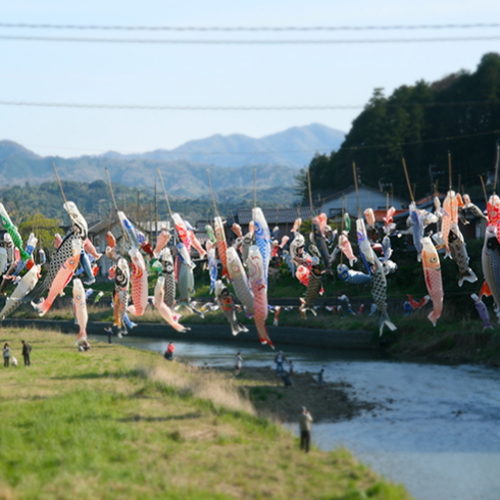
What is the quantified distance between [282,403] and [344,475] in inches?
432

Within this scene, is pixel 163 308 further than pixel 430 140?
No

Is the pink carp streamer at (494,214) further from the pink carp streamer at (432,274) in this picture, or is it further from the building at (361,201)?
the building at (361,201)

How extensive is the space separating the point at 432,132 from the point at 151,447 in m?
61.5

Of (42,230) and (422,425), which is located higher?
(42,230)

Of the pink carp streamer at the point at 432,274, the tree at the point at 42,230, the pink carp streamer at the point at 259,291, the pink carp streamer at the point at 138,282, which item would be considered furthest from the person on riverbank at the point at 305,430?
the tree at the point at 42,230

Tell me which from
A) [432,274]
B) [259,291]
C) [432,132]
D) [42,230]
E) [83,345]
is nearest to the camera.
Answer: [259,291]

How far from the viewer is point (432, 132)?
80.6m

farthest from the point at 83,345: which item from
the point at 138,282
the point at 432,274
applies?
the point at 432,274

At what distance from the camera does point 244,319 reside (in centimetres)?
5669

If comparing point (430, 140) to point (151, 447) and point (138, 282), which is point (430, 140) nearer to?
point (138, 282)

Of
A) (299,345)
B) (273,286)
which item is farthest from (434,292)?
(273,286)

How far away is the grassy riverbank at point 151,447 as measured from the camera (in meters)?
20.6

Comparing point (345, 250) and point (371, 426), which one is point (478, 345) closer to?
point (345, 250)

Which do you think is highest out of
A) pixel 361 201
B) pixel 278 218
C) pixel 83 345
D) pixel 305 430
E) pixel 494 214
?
pixel 361 201
